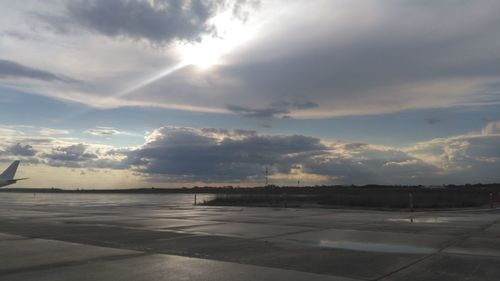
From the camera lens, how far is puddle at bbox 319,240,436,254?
10789 millimetres

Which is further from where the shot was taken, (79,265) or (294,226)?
(294,226)

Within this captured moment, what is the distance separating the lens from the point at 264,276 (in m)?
8.07

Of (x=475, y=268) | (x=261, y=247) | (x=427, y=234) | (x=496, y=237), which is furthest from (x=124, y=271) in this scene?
(x=496, y=237)

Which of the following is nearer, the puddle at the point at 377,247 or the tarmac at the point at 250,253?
Result: the tarmac at the point at 250,253

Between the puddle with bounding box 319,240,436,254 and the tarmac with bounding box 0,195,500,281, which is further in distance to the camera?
the puddle with bounding box 319,240,436,254

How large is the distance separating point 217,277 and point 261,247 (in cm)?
369

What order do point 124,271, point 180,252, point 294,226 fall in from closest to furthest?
point 124,271
point 180,252
point 294,226

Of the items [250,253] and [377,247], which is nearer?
[250,253]

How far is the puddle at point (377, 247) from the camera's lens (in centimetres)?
1079

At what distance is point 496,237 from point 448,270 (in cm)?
615

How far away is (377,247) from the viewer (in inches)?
452

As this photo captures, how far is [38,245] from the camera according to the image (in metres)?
12.0

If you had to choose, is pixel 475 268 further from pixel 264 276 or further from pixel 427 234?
pixel 427 234

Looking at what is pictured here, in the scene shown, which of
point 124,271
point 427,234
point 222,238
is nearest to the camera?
point 124,271
